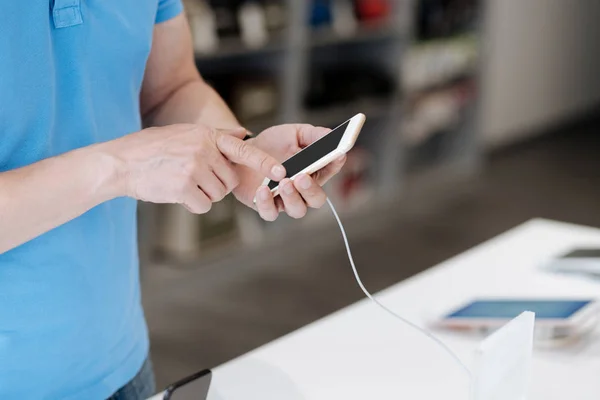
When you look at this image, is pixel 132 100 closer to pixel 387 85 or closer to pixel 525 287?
pixel 525 287

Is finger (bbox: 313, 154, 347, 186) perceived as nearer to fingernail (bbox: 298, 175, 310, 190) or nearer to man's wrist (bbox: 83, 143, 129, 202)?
fingernail (bbox: 298, 175, 310, 190)

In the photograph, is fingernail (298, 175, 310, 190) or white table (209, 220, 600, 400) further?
white table (209, 220, 600, 400)

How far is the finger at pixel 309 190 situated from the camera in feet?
3.22

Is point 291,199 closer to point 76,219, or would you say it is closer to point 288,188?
point 288,188

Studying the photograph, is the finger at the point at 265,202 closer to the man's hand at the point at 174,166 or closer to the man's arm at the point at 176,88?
the man's hand at the point at 174,166

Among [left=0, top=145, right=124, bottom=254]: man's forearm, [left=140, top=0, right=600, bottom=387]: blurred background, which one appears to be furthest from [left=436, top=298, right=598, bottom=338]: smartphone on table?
[left=140, top=0, right=600, bottom=387]: blurred background

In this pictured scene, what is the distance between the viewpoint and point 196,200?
93 centimetres

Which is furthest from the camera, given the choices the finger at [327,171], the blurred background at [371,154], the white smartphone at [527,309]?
the blurred background at [371,154]

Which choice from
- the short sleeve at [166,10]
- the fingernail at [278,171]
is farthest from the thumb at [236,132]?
→ the short sleeve at [166,10]

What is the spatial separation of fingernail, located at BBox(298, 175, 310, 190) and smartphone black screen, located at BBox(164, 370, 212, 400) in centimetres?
26

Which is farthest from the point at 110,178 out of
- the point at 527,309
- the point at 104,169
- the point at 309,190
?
the point at 527,309

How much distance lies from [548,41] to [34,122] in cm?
552

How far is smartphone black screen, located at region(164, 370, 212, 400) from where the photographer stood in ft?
3.14

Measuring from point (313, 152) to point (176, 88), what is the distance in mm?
363
